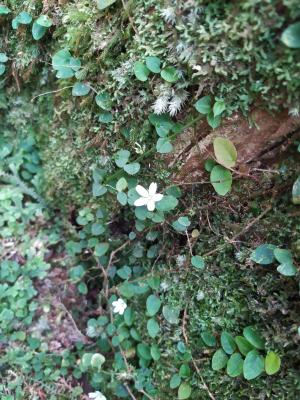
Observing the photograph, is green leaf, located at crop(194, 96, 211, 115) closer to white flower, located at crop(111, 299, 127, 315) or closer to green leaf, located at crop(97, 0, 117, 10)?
green leaf, located at crop(97, 0, 117, 10)

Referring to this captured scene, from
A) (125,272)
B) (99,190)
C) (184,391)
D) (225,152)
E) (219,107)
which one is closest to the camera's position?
(219,107)

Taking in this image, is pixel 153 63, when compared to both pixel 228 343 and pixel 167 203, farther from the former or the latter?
pixel 228 343

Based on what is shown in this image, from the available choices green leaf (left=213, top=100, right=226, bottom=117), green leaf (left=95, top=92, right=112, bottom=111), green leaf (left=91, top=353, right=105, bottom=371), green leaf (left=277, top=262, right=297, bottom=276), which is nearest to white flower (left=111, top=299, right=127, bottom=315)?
green leaf (left=91, top=353, right=105, bottom=371)

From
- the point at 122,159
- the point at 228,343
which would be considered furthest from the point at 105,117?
the point at 228,343

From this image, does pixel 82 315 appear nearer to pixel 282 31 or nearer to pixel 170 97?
pixel 170 97

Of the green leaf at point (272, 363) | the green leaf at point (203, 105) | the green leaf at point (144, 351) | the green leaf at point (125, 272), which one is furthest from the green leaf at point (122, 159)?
the green leaf at point (272, 363)

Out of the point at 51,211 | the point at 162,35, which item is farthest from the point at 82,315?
the point at 162,35
